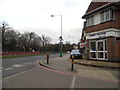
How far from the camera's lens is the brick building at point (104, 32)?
11828 millimetres

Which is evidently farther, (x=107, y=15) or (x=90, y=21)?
(x=90, y=21)

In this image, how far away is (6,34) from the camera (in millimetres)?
44375

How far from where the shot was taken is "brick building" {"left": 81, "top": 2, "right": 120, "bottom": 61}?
11828mm

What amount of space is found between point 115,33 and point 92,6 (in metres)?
5.57

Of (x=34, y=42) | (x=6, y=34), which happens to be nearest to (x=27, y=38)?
(x=34, y=42)

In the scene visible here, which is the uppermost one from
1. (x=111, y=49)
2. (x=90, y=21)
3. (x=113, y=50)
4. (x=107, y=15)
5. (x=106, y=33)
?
(x=107, y=15)

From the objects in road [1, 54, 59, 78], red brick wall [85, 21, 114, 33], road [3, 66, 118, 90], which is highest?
red brick wall [85, 21, 114, 33]

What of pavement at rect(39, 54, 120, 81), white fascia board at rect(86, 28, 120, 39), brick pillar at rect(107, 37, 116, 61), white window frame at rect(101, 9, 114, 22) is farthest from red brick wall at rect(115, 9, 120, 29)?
pavement at rect(39, 54, 120, 81)

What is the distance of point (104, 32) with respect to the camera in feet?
41.5

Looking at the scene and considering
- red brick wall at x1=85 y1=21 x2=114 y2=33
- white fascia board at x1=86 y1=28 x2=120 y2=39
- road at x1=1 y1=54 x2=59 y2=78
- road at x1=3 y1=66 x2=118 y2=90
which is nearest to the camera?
road at x1=3 y1=66 x2=118 y2=90

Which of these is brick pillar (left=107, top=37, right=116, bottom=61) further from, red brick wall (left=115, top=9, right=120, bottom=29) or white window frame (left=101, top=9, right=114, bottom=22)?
white window frame (left=101, top=9, right=114, bottom=22)

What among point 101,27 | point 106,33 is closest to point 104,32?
point 106,33

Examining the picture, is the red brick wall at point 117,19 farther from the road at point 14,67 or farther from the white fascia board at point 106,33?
the road at point 14,67

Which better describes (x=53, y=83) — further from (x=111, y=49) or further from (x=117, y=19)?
(x=117, y=19)
